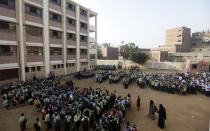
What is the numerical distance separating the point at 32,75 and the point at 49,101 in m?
15.0

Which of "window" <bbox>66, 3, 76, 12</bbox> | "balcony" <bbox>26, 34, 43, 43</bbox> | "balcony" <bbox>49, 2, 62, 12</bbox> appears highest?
"window" <bbox>66, 3, 76, 12</bbox>

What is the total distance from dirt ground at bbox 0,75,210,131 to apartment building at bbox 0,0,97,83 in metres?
10.5

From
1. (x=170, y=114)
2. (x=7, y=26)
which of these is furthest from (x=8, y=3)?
(x=170, y=114)

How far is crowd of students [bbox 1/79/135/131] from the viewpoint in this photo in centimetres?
1164

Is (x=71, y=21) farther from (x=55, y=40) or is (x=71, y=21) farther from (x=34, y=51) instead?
(x=34, y=51)

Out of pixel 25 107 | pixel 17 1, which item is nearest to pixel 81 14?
pixel 17 1

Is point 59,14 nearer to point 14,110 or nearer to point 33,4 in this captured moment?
point 33,4

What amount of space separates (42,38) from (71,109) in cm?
2050

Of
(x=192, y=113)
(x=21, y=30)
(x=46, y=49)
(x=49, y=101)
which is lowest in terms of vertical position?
(x=192, y=113)

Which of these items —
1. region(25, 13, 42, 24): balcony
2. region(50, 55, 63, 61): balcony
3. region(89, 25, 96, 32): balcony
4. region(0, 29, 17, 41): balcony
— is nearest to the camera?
region(0, 29, 17, 41): balcony

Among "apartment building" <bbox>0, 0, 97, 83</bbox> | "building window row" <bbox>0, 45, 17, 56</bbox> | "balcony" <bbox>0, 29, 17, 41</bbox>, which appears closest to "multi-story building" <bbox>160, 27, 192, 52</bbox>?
"apartment building" <bbox>0, 0, 97, 83</bbox>

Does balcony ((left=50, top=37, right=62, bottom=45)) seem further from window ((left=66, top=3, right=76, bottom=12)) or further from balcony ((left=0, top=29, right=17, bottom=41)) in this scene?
balcony ((left=0, top=29, right=17, bottom=41))

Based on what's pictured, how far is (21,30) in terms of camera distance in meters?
25.3

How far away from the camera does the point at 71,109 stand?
41.3 ft
